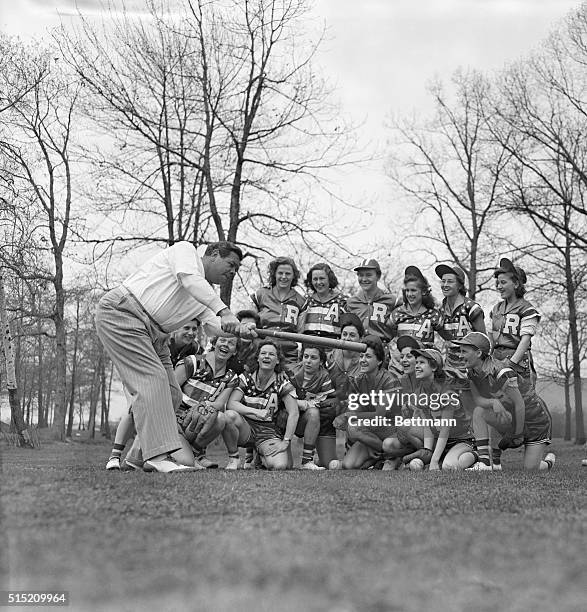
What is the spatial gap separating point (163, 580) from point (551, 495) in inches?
104

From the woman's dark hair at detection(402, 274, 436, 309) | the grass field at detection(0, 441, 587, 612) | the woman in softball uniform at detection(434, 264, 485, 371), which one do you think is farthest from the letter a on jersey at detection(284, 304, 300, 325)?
the grass field at detection(0, 441, 587, 612)

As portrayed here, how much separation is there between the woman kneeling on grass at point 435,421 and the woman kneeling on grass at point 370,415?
0.16m

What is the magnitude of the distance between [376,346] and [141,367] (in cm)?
241

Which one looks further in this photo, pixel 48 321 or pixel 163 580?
pixel 48 321

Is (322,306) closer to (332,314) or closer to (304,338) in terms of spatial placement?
(332,314)

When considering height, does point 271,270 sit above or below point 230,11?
below

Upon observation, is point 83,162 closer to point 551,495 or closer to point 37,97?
point 37,97

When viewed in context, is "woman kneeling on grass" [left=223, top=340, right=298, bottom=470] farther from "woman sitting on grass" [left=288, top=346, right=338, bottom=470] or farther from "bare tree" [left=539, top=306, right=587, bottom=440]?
"bare tree" [left=539, top=306, right=587, bottom=440]

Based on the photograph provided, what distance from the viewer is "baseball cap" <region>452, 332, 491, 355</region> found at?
6578mm

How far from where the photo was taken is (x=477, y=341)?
6582mm

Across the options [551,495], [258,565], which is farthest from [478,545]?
[551,495]

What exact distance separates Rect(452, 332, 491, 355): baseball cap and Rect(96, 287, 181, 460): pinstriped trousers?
7.99 feet

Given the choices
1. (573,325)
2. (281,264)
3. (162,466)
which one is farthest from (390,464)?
(573,325)

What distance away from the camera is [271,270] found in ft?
25.9
